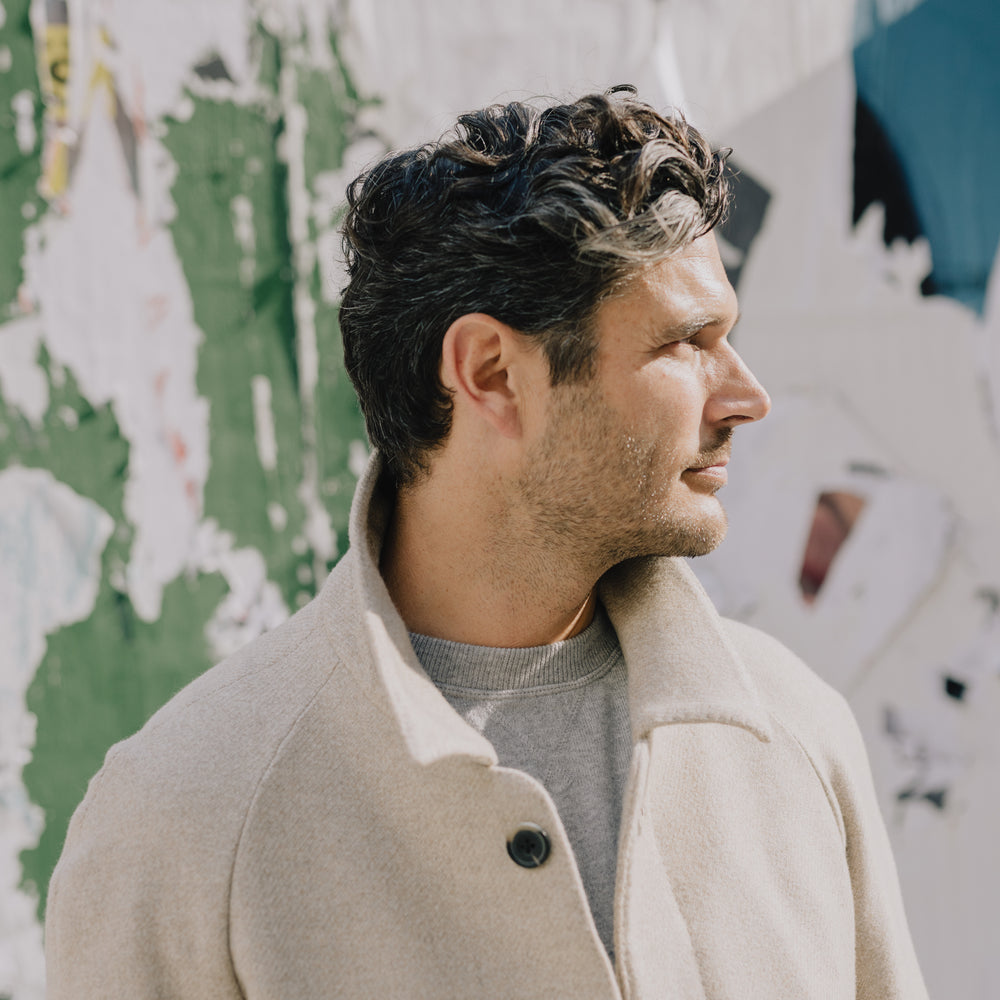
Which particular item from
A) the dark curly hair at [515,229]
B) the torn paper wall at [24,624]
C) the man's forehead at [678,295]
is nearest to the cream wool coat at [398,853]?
the dark curly hair at [515,229]

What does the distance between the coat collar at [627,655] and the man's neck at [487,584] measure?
9 cm

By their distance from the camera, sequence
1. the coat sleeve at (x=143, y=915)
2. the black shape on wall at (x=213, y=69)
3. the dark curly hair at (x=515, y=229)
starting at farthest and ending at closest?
the black shape on wall at (x=213, y=69) < the dark curly hair at (x=515, y=229) < the coat sleeve at (x=143, y=915)

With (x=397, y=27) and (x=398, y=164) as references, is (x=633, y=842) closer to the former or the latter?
(x=398, y=164)

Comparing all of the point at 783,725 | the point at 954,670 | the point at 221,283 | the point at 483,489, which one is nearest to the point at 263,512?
the point at 221,283

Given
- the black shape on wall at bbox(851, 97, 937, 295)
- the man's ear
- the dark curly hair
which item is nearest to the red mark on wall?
the black shape on wall at bbox(851, 97, 937, 295)

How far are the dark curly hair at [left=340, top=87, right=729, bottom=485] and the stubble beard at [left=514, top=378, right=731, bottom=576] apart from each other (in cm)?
8

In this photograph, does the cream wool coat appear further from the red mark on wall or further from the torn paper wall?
the red mark on wall

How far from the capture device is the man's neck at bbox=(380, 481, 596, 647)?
147 centimetres

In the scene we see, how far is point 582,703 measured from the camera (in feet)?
4.76

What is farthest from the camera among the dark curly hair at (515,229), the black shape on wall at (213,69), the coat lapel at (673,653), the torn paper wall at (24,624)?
the black shape on wall at (213,69)

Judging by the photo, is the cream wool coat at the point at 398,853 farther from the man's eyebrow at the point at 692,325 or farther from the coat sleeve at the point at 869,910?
the man's eyebrow at the point at 692,325

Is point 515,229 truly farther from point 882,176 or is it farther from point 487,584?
point 882,176

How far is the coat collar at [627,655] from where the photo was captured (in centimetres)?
123

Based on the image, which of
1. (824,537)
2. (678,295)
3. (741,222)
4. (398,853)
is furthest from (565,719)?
(741,222)
